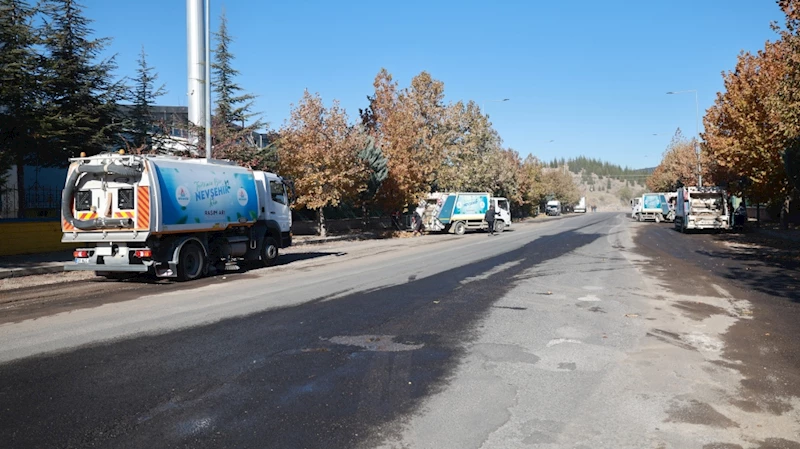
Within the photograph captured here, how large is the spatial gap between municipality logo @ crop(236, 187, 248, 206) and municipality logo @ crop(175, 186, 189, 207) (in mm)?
2164

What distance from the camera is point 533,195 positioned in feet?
285

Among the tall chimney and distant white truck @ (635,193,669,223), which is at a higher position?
the tall chimney

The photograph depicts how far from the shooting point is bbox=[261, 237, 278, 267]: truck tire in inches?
706

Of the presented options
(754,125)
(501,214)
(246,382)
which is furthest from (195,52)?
(754,125)

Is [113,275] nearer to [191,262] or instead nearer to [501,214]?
[191,262]

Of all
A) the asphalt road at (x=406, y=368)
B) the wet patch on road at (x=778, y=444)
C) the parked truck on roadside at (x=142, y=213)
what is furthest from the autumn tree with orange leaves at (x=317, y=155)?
the wet patch on road at (x=778, y=444)

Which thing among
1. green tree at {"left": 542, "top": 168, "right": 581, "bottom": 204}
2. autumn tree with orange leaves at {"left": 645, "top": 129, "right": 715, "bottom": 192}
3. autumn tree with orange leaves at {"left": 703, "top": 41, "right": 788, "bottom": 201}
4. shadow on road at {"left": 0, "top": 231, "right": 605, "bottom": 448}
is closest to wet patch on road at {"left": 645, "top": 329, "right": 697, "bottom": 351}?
shadow on road at {"left": 0, "top": 231, "right": 605, "bottom": 448}

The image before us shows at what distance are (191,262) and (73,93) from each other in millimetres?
10472

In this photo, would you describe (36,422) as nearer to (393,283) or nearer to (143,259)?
(393,283)

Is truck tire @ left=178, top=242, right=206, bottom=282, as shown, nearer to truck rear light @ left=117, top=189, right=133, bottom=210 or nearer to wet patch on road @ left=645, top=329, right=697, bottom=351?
truck rear light @ left=117, top=189, right=133, bottom=210

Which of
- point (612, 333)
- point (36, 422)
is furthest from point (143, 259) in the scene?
point (612, 333)

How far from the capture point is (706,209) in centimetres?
3509

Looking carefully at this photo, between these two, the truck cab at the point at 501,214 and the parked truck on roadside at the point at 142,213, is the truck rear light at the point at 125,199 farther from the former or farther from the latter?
the truck cab at the point at 501,214

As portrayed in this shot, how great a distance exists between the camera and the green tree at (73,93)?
20047 mm
